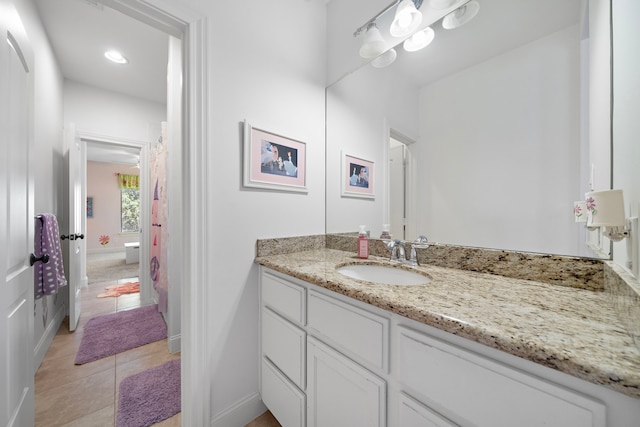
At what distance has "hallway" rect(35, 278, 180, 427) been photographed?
1.33 metres

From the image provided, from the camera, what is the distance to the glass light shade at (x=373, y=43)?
1.40 meters

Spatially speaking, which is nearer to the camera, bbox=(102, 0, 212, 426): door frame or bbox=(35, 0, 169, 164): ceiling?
bbox=(102, 0, 212, 426): door frame

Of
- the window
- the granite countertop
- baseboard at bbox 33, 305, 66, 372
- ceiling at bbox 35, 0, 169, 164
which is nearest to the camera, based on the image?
the granite countertop

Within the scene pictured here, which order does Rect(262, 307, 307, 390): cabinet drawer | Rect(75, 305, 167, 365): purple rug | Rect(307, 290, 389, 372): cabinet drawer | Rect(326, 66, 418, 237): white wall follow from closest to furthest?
Rect(307, 290, 389, 372): cabinet drawer, Rect(262, 307, 307, 390): cabinet drawer, Rect(326, 66, 418, 237): white wall, Rect(75, 305, 167, 365): purple rug

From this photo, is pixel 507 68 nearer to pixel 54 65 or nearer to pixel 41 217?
pixel 41 217

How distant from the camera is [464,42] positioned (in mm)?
1108

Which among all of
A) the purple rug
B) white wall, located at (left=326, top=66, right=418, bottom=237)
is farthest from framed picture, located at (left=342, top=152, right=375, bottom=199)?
the purple rug

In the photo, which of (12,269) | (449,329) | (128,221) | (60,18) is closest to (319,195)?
(449,329)

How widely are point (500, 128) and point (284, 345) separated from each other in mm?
1338

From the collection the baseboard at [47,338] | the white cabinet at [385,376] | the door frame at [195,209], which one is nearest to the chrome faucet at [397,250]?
the white cabinet at [385,376]

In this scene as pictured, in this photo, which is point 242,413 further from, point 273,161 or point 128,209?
point 128,209

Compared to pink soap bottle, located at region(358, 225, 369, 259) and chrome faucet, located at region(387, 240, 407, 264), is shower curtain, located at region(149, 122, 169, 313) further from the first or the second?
chrome faucet, located at region(387, 240, 407, 264)

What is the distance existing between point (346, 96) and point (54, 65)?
9.31 ft

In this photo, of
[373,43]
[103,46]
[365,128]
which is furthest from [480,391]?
[103,46]
